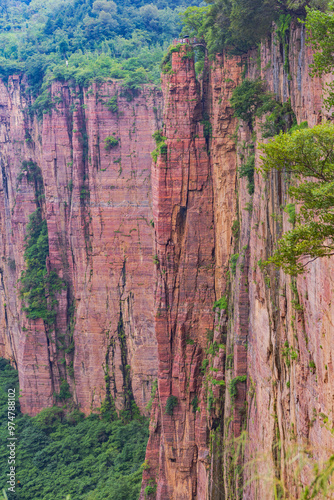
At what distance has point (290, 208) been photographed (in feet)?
44.4

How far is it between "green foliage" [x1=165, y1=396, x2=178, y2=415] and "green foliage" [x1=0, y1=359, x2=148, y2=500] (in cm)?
751

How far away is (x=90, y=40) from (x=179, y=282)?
2892 centimetres

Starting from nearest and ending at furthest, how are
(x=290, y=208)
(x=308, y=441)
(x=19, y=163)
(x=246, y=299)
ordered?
1. (x=308, y=441)
2. (x=290, y=208)
3. (x=246, y=299)
4. (x=19, y=163)

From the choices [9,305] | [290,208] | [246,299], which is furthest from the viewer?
[9,305]

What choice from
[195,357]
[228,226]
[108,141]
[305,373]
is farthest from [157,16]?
[305,373]

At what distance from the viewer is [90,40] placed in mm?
46969

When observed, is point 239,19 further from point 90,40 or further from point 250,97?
point 90,40

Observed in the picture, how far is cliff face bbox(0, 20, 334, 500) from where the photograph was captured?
13.7 m

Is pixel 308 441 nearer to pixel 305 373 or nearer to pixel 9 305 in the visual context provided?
pixel 305 373

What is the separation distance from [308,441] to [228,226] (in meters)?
14.5

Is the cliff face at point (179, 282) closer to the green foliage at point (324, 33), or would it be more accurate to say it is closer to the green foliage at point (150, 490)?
the green foliage at point (150, 490)

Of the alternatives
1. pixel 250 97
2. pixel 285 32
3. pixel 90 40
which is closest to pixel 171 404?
pixel 250 97

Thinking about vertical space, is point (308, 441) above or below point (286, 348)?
below

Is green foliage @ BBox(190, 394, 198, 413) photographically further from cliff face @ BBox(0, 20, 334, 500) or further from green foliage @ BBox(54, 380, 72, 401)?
green foliage @ BBox(54, 380, 72, 401)
